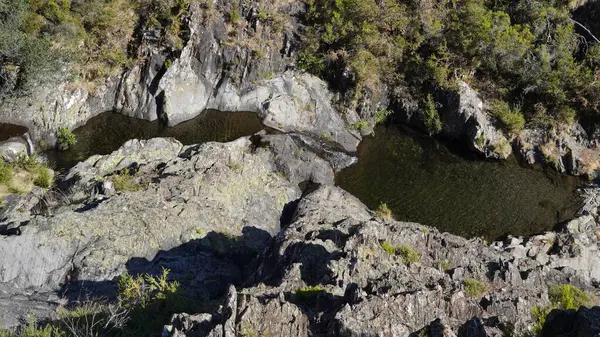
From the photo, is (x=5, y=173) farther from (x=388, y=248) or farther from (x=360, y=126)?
(x=360, y=126)

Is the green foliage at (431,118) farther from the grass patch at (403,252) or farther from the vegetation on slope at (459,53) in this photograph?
the grass patch at (403,252)

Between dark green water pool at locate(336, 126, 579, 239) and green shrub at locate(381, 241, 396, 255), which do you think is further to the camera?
dark green water pool at locate(336, 126, 579, 239)

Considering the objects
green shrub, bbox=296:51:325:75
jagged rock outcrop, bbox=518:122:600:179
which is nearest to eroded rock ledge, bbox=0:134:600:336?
jagged rock outcrop, bbox=518:122:600:179

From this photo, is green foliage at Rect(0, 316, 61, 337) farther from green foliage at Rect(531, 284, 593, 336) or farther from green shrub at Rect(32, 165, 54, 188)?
green shrub at Rect(32, 165, 54, 188)

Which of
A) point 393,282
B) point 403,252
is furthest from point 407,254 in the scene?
point 393,282

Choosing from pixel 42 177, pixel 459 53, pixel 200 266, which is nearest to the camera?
pixel 200 266

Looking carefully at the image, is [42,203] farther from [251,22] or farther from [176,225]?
[251,22]

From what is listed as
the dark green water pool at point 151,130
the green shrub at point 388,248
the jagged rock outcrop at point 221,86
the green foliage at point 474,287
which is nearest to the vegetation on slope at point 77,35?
the jagged rock outcrop at point 221,86
